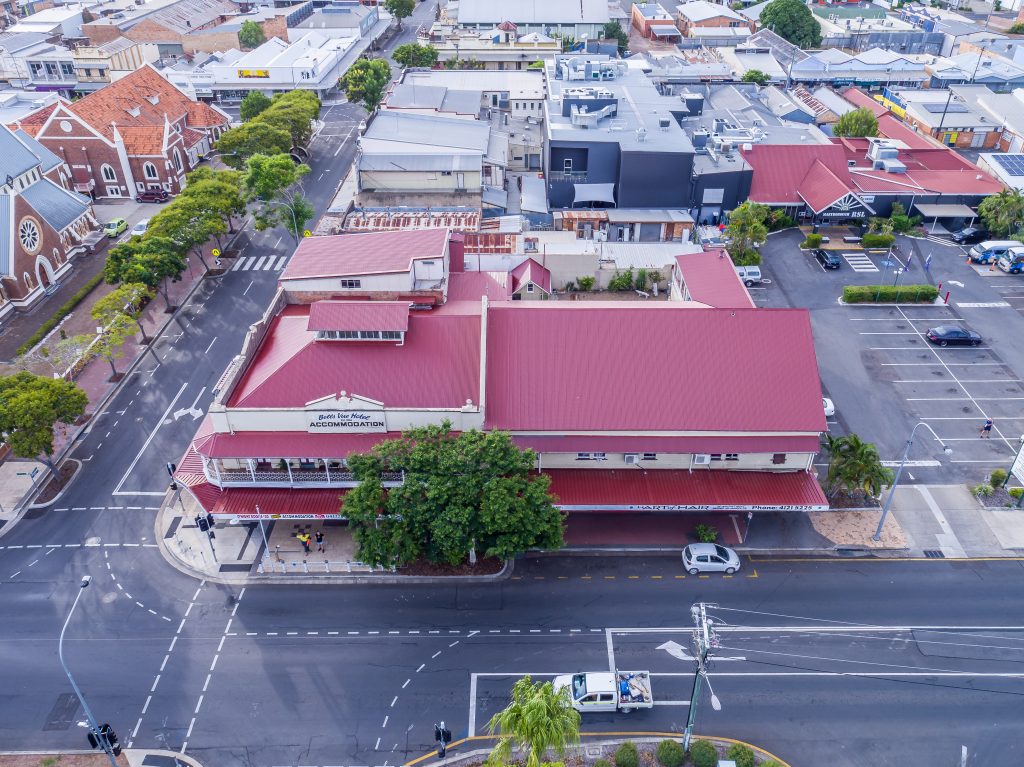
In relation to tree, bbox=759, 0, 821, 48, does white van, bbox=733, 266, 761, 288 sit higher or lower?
lower

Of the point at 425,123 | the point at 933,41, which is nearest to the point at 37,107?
the point at 425,123

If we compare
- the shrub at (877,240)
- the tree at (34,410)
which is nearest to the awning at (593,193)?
the shrub at (877,240)

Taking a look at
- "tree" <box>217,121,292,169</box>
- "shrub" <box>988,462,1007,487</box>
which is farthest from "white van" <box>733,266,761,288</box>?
"tree" <box>217,121,292,169</box>

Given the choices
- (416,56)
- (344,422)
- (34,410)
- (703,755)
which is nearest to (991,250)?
(703,755)

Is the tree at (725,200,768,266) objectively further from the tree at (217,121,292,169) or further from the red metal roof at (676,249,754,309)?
the tree at (217,121,292,169)

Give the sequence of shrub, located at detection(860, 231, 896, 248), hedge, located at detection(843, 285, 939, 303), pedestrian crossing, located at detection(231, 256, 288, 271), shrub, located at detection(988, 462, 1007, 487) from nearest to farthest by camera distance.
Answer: shrub, located at detection(988, 462, 1007, 487) < hedge, located at detection(843, 285, 939, 303) < pedestrian crossing, located at detection(231, 256, 288, 271) < shrub, located at detection(860, 231, 896, 248)

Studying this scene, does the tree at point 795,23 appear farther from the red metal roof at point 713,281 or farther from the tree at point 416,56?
the red metal roof at point 713,281
